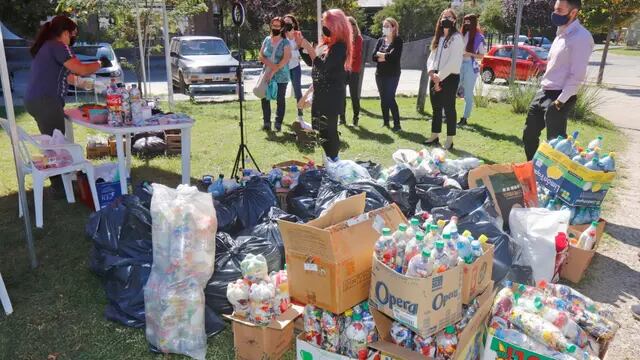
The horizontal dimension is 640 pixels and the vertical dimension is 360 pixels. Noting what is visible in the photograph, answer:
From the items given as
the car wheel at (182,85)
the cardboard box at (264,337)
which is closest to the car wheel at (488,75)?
the car wheel at (182,85)

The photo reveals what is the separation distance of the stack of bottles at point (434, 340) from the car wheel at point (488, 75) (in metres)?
16.0

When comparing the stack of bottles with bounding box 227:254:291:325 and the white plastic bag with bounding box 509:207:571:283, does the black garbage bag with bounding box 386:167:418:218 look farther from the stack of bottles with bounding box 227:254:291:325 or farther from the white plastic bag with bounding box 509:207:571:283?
the stack of bottles with bounding box 227:254:291:325

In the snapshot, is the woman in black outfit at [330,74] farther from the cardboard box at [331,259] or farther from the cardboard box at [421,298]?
the cardboard box at [421,298]

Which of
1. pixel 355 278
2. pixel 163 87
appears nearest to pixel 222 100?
pixel 163 87

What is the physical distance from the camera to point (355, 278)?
252 centimetres

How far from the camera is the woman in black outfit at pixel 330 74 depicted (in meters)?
4.68

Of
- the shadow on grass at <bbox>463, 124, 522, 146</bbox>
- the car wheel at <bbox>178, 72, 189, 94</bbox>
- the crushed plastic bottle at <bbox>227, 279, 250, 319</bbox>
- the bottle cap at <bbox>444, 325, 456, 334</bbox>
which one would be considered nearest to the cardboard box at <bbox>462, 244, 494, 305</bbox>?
the bottle cap at <bbox>444, 325, 456, 334</bbox>

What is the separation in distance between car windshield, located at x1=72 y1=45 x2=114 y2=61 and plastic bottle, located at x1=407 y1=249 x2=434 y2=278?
448 inches

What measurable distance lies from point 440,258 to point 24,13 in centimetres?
1910

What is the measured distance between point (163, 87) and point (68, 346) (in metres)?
13.0

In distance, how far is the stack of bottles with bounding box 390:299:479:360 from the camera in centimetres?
230

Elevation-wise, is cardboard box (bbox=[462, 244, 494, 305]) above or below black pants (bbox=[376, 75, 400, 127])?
below

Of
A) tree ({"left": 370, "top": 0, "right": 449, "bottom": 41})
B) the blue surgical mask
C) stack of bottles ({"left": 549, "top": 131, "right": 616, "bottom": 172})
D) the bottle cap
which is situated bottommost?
the bottle cap

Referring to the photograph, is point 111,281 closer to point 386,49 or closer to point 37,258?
point 37,258
